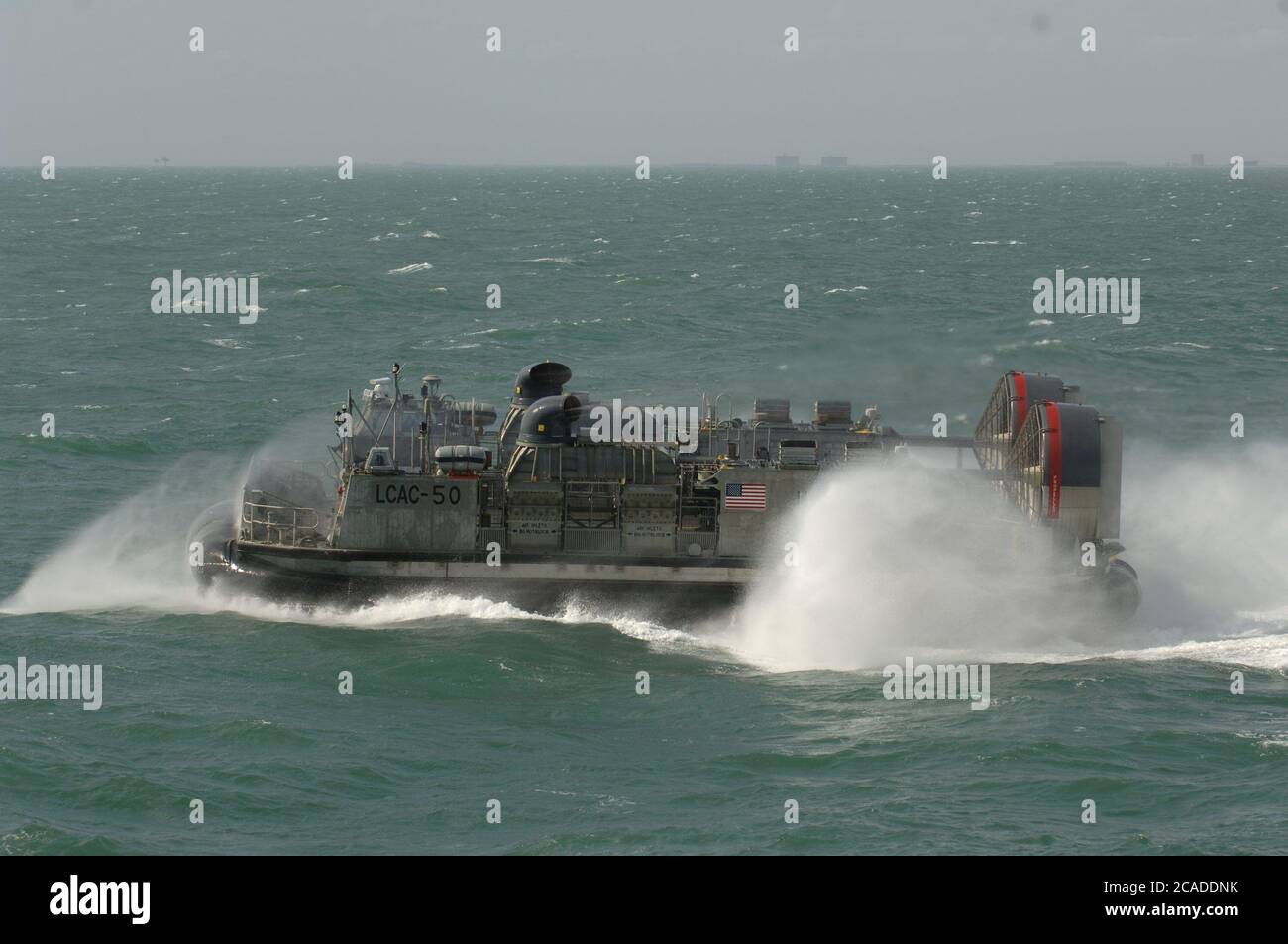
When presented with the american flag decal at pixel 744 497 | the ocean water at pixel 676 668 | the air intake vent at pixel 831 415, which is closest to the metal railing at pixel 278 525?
the ocean water at pixel 676 668

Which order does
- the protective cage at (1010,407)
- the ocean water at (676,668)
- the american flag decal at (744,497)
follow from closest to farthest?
the ocean water at (676,668) → the american flag decal at (744,497) → the protective cage at (1010,407)

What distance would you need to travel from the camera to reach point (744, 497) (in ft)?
117

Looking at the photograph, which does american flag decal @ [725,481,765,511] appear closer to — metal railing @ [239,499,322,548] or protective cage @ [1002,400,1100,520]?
protective cage @ [1002,400,1100,520]

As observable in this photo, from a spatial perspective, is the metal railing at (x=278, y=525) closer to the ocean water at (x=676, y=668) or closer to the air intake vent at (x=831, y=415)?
the ocean water at (x=676, y=668)

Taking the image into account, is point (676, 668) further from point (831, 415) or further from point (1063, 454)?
point (1063, 454)

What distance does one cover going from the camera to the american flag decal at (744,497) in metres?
35.6

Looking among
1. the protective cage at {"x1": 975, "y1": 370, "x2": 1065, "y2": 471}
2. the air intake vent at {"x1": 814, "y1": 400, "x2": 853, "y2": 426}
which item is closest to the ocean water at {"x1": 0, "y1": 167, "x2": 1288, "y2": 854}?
the air intake vent at {"x1": 814, "y1": 400, "x2": 853, "y2": 426}

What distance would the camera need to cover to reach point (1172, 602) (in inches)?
1441

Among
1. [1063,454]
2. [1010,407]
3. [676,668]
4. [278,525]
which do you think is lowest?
[676,668]

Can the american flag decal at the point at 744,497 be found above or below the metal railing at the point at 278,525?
above

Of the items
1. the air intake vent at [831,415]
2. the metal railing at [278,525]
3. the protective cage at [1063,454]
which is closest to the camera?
the protective cage at [1063,454]

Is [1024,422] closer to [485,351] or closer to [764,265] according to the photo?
[485,351]

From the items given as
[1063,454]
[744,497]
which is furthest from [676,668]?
[1063,454]
